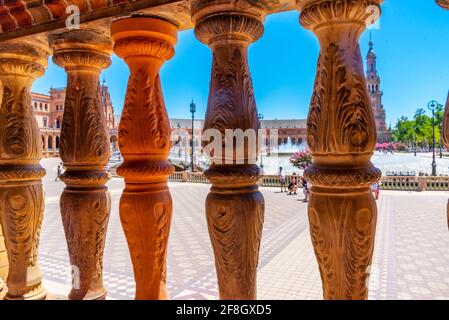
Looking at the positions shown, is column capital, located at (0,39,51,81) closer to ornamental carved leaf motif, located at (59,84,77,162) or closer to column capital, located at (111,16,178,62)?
ornamental carved leaf motif, located at (59,84,77,162)

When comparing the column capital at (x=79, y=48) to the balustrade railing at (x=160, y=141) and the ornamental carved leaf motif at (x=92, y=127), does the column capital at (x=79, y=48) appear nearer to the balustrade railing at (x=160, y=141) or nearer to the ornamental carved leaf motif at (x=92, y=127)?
the balustrade railing at (x=160, y=141)

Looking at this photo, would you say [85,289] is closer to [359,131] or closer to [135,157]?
[135,157]

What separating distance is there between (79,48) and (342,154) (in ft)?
5.19

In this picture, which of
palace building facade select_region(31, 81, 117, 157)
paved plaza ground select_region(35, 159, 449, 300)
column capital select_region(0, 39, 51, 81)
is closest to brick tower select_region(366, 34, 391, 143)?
palace building facade select_region(31, 81, 117, 157)

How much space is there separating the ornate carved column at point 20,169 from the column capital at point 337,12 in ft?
5.51

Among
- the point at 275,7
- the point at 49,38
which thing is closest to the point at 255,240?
the point at 275,7

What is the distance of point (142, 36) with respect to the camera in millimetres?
1586

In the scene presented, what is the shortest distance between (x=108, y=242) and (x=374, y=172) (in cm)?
861

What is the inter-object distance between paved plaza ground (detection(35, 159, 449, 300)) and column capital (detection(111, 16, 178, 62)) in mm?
2034

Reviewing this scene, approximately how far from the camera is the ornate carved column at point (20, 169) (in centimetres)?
201

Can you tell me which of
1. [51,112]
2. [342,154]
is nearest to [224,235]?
[342,154]

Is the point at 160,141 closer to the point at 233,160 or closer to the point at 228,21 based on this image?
the point at 233,160

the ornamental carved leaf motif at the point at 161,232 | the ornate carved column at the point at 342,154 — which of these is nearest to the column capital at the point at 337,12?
the ornate carved column at the point at 342,154

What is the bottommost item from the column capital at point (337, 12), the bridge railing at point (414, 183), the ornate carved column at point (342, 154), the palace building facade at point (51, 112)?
the bridge railing at point (414, 183)
